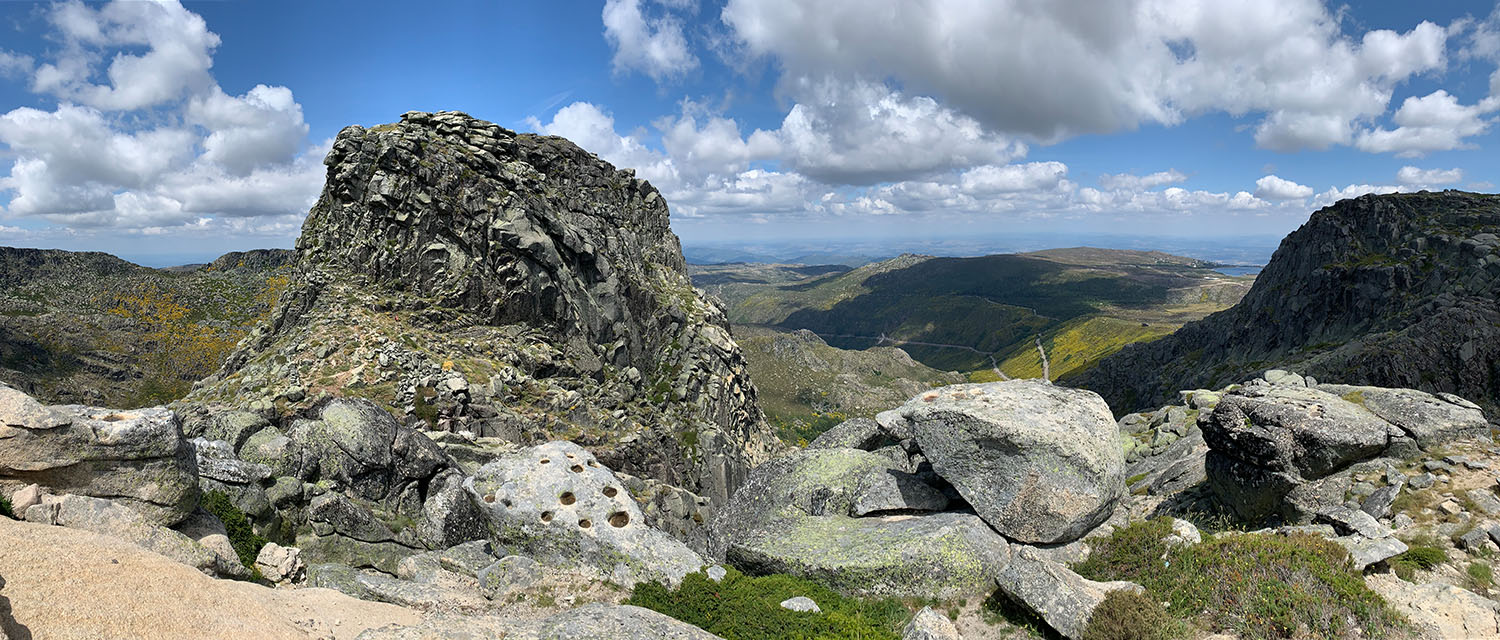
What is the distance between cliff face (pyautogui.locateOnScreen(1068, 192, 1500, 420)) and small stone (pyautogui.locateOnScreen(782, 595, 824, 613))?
100 meters

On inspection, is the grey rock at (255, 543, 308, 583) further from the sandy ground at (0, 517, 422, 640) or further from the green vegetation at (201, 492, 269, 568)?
the sandy ground at (0, 517, 422, 640)

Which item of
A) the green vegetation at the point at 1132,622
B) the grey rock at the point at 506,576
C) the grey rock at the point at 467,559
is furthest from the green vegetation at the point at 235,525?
the green vegetation at the point at 1132,622

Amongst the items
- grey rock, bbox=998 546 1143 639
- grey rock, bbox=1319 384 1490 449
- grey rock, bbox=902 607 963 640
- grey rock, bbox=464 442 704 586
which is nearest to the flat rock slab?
grey rock, bbox=998 546 1143 639

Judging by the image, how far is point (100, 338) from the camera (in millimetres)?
185875

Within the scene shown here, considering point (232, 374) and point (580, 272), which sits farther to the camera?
point (580, 272)

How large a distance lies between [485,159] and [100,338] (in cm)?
20973

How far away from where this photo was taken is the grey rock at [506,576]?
19188 mm

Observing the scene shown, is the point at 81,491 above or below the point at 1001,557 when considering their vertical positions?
above

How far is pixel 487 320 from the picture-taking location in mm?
67000

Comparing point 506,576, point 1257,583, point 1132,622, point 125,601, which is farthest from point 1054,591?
point 125,601

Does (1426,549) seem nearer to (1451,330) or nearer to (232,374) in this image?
(232,374)

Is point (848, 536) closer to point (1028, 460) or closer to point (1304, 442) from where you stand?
point (1028, 460)

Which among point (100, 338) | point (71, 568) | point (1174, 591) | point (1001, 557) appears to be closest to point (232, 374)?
point (71, 568)

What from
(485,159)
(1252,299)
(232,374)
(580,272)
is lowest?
(1252,299)
